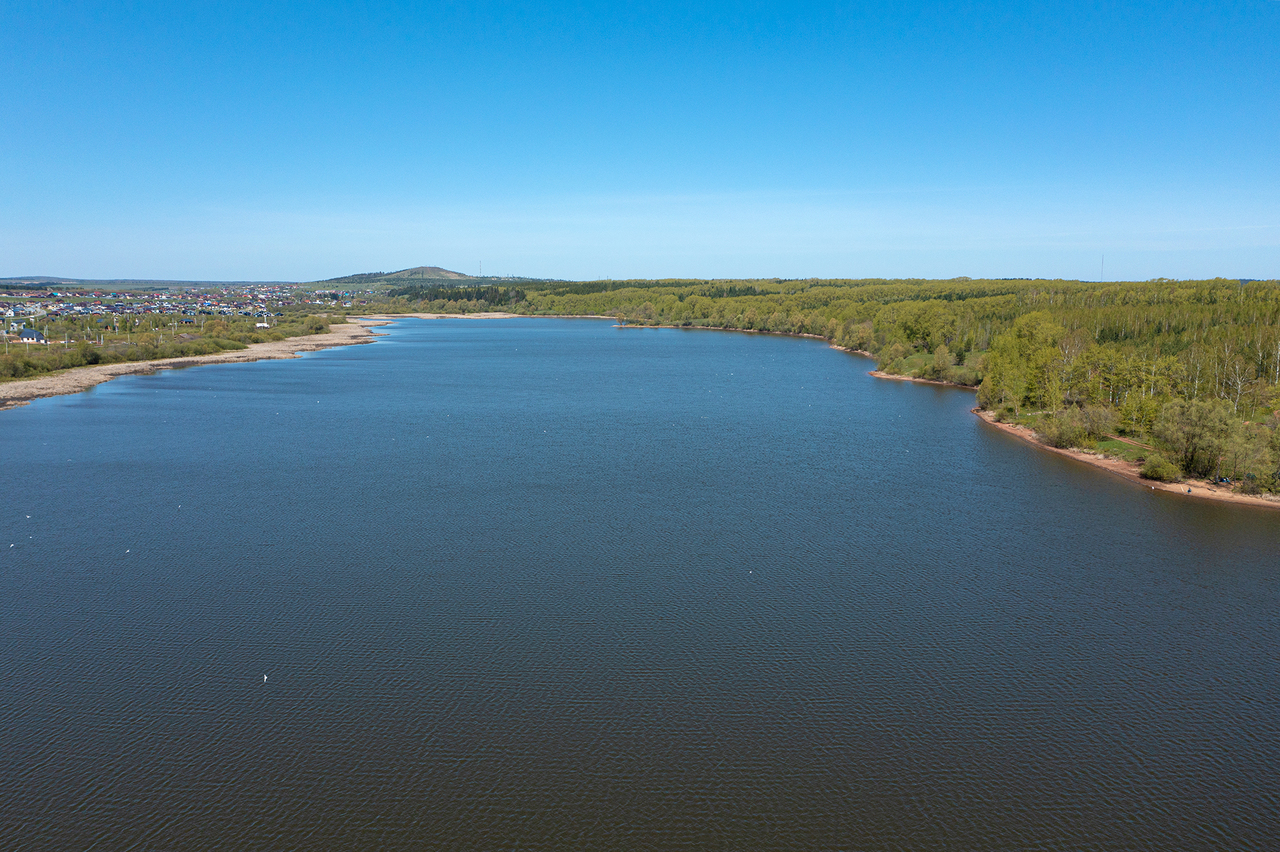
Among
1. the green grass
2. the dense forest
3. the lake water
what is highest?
the dense forest

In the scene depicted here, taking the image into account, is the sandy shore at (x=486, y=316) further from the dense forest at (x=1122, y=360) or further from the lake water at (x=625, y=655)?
the lake water at (x=625, y=655)

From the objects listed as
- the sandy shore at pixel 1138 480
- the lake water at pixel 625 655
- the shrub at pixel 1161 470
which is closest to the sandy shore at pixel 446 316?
the sandy shore at pixel 1138 480

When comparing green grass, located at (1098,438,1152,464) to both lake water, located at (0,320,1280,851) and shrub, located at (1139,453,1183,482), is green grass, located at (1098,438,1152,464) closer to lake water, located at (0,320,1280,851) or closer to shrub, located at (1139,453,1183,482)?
shrub, located at (1139,453,1183,482)

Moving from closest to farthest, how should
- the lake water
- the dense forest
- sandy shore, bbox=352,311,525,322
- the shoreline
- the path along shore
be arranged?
the lake water
the shoreline
the path along shore
the dense forest
sandy shore, bbox=352,311,525,322

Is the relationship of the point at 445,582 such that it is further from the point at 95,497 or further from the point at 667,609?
the point at 95,497

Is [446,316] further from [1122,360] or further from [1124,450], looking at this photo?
[1124,450]

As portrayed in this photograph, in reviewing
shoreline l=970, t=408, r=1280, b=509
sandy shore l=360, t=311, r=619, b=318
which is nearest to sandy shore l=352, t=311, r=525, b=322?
sandy shore l=360, t=311, r=619, b=318
